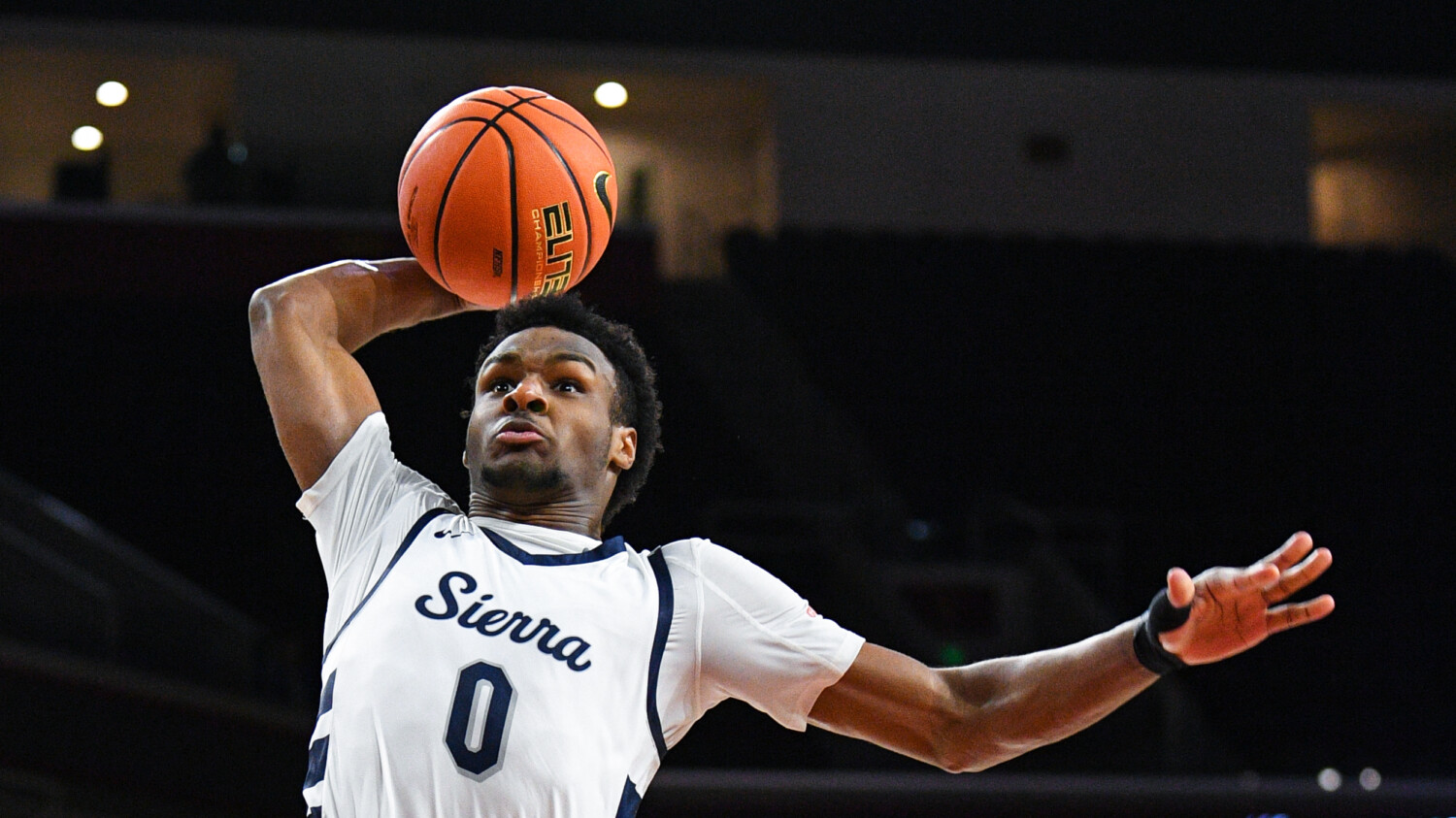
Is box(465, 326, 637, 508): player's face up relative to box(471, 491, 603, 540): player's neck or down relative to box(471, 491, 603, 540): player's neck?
up

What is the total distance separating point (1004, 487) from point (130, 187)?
6.74 m

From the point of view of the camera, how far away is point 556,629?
2.44 m

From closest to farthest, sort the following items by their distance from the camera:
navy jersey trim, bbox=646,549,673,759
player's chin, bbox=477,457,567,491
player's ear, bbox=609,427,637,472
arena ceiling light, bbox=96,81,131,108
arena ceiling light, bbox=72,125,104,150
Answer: navy jersey trim, bbox=646,549,673,759
player's chin, bbox=477,457,567,491
player's ear, bbox=609,427,637,472
arena ceiling light, bbox=72,125,104,150
arena ceiling light, bbox=96,81,131,108

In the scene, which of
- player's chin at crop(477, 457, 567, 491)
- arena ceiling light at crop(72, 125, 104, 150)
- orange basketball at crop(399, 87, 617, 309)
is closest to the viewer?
player's chin at crop(477, 457, 567, 491)

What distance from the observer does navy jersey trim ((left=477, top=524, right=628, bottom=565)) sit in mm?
2561

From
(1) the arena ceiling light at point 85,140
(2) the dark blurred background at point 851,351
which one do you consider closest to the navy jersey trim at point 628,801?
(2) the dark blurred background at point 851,351

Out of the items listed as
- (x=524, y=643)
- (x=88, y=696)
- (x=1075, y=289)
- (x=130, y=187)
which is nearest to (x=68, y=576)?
(x=88, y=696)

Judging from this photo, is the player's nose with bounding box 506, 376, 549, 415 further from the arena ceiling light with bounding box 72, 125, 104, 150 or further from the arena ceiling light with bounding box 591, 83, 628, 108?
the arena ceiling light with bounding box 591, 83, 628, 108

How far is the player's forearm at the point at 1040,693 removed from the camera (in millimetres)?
2326

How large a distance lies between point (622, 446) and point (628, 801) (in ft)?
2.25

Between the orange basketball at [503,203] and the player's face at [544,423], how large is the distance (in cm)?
23

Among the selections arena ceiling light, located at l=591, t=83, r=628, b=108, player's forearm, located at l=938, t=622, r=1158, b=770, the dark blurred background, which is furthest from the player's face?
arena ceiling light, located at l=591, t=83, r=628, b=108

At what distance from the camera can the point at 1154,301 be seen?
1287 centimetres

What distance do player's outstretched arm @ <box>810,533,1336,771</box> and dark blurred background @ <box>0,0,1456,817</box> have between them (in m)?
4.19
